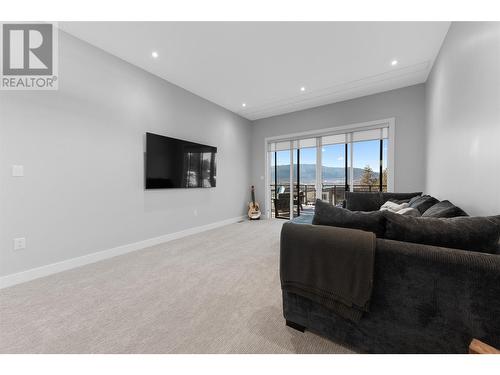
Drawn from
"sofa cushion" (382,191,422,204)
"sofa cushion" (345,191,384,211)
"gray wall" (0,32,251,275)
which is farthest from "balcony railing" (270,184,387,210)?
"gray wall" (0,32,251,275)

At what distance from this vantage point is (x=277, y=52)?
281 centimetres

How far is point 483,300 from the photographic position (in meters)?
0.89

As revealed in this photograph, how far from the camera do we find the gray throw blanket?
1090 mm

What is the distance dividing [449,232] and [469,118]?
1.41 metres

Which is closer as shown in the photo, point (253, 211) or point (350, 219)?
point (350, 219)

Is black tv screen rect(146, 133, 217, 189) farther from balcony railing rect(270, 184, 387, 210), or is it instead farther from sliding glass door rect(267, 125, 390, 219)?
balcony railing rect(270, 184, 387, 210)

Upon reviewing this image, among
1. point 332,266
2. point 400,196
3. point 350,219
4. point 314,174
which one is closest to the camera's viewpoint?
point 332,266

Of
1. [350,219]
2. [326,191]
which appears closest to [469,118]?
[350,219]

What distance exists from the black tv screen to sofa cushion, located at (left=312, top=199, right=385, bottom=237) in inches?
111

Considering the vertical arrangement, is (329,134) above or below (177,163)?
Answer: above

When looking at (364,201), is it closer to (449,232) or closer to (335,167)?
(335,167)

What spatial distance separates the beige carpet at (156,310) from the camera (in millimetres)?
1310

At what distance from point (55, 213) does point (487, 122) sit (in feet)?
13.5

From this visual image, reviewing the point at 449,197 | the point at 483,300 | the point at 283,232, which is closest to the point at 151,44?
the point at 283,232
